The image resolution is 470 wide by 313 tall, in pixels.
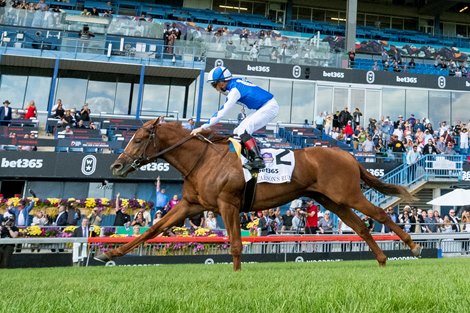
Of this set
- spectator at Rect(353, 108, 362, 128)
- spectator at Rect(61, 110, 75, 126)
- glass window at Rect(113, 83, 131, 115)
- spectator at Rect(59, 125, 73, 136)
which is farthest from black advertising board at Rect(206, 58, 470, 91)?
spectator at Rect(59, 125, 73, 136)

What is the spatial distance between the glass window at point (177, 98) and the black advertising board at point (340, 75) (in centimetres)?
384

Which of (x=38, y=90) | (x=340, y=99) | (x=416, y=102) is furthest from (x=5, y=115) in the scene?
(x=416, y=102)

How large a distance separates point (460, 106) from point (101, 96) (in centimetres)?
2570

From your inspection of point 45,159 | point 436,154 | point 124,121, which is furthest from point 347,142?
point 45,159

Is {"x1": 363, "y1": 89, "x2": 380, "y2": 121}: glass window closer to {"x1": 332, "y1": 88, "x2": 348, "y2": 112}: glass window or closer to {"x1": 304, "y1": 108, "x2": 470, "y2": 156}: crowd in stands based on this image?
{"x1": 304, "y1": 108, "x2": 470, "y2": 156}: crowd in stands

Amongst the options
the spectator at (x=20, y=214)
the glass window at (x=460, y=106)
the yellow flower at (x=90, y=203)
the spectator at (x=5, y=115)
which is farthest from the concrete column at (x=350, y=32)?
the spectator at (x=20, y=214)

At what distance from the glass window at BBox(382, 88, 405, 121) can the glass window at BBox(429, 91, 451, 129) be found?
7.21 feet

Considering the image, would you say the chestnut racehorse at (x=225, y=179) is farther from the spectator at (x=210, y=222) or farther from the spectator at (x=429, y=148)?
the spectator at (x=429, y=148)

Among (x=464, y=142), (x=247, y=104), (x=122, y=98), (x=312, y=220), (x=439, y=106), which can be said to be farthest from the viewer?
(x=439, y=106)

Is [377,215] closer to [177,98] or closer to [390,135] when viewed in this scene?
[390,135]

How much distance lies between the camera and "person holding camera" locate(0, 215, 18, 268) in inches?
431

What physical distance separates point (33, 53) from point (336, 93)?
19878 mm

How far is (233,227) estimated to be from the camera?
6676mm

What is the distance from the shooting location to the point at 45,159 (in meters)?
19.9
